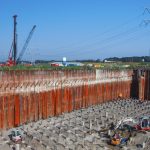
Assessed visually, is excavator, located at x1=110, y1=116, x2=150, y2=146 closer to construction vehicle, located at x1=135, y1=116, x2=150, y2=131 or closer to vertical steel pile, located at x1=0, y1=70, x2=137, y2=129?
construction vehicle, located at x1=135, y1=116, x2=150, y2=131

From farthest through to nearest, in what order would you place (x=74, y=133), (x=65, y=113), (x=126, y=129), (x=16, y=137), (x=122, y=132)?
(x=65, y=113) < (x=126, y=129) < (x=122, y=132) < (x=74, y=133) < (x=16, y=137)

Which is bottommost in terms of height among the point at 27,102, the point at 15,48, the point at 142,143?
the point at 142,143

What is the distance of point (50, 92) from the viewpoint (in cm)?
2980

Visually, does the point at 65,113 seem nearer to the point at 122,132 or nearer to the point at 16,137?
the point at 122,132

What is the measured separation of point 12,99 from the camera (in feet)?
83.4

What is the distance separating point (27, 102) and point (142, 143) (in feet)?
30.4

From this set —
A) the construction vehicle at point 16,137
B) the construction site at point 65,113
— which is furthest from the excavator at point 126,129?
the construction vehicle at point 16,137

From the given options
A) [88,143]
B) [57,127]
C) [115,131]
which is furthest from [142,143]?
[57,127]

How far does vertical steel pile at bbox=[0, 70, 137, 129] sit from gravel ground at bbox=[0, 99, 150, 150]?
898mm

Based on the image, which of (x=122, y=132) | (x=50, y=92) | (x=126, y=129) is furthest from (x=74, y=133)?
(x=50, y=92)

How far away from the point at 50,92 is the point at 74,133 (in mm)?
5837

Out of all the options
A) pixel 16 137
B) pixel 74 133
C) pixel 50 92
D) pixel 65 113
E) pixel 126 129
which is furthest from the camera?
pixel 65 113

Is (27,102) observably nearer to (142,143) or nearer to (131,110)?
(142,143)

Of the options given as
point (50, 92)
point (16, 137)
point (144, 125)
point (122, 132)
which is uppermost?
point (50, 92)
